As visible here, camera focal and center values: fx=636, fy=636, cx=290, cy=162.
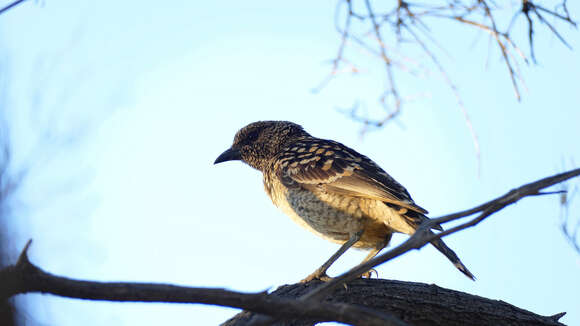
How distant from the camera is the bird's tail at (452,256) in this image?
14.2 ft

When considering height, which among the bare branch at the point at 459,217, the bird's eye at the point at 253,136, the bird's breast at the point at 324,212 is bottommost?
the bare branch at the point at 459,217

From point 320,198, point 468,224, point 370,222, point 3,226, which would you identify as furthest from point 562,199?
point 3,226

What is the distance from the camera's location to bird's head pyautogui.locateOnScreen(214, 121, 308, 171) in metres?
6.58

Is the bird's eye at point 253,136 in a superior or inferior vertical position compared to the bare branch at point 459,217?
superior

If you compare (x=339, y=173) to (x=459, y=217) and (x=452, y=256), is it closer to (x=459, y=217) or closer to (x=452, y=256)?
(x=452, y=256)

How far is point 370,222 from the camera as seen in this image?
4.95 m

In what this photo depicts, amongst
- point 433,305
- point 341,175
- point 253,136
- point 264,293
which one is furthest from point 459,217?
point 253,136

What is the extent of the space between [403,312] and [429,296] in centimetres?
19

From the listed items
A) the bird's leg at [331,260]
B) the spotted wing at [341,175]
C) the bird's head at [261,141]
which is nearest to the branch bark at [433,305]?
the bird's leg at [331,260]

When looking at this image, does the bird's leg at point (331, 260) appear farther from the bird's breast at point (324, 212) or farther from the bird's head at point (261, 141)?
the bird's head at point (261, 141)

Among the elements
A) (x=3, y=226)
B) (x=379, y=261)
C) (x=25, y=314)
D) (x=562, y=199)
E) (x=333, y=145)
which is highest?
(x=333, y=145)

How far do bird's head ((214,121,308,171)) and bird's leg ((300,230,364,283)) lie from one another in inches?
66.8

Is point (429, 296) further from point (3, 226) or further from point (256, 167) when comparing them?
point (256, 167)

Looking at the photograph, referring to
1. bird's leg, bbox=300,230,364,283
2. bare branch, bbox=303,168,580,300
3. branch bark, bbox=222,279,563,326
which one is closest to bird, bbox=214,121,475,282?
bird's leg, bbox=300,230,364,283
